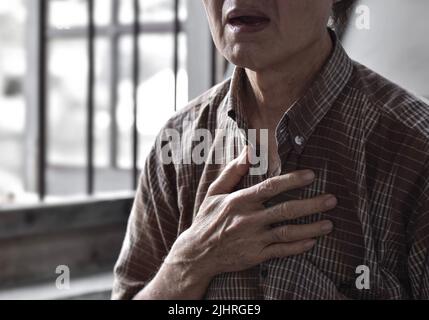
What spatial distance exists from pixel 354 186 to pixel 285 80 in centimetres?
22

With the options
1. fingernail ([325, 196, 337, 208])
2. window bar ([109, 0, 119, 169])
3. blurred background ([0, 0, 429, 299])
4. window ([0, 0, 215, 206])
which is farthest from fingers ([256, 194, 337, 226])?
window bar ([109, 0, 119, 169])

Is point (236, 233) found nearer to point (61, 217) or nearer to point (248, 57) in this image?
point (248, 57)

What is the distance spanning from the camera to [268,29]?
3.84 feet

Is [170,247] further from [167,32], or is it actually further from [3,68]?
[3,68]

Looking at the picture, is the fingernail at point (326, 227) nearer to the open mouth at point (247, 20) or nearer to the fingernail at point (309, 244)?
the fingernail at point (309, 244)

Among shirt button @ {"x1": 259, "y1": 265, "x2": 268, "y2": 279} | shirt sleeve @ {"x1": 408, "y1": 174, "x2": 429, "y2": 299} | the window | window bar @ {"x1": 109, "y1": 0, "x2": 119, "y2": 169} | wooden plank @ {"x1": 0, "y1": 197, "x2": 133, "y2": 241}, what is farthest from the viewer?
window bar @ {"x1": 109, "y1": 0, "x2": 119, "y2": 169}

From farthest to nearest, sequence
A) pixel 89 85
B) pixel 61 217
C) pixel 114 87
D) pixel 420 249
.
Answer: pixel 114 87 < pixel 89 85 < pixel 61 217 < pixel 420 249

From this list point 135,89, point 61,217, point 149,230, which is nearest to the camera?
point 149,230

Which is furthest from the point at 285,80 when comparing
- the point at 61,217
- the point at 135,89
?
the point at 135,89

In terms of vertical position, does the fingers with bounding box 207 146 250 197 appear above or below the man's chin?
below

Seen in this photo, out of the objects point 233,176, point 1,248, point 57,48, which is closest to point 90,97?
point 1,248

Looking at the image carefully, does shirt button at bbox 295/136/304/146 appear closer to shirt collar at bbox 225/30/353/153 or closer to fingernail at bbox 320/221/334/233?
shirt collar at bbox 225/30/353/153

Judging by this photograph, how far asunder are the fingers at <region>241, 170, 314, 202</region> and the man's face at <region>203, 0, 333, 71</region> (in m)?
0.19

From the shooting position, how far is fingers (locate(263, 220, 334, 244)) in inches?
45.5
